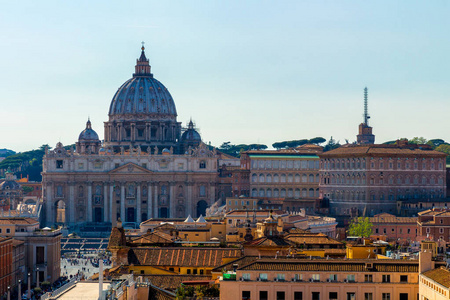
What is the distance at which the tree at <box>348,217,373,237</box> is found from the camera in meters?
108

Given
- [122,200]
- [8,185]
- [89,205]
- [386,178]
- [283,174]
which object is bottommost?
[89,205]

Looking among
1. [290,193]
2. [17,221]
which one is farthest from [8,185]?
[17,221]

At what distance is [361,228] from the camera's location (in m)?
111

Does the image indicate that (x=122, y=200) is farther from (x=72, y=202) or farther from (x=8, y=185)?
(x=8, y=185)

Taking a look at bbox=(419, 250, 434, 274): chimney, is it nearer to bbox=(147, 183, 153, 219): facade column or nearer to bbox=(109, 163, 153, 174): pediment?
bbox=(147, 183, 153, 219): facade column

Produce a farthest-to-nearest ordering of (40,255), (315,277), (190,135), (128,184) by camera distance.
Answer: (190,135)
(128,184)
(40,255)
(315,277)

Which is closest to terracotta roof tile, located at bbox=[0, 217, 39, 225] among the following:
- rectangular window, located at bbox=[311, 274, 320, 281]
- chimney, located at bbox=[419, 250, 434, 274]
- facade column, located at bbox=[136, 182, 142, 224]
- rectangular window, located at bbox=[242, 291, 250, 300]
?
rectangular window, located at bbox=[242, 291, 250, 300]

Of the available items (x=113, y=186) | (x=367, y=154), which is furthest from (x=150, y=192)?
(x=367, y=154)

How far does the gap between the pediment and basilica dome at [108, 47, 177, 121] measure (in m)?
20.4

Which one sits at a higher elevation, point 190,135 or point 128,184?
point 190,135

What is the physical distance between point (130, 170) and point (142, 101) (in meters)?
22.2

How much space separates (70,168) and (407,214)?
58.7 meters

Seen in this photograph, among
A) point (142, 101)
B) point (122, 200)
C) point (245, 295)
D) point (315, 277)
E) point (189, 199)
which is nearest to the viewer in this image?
point (245, 295)

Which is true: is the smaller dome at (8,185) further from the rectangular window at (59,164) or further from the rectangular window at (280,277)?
the rectangular window at (280,277)
